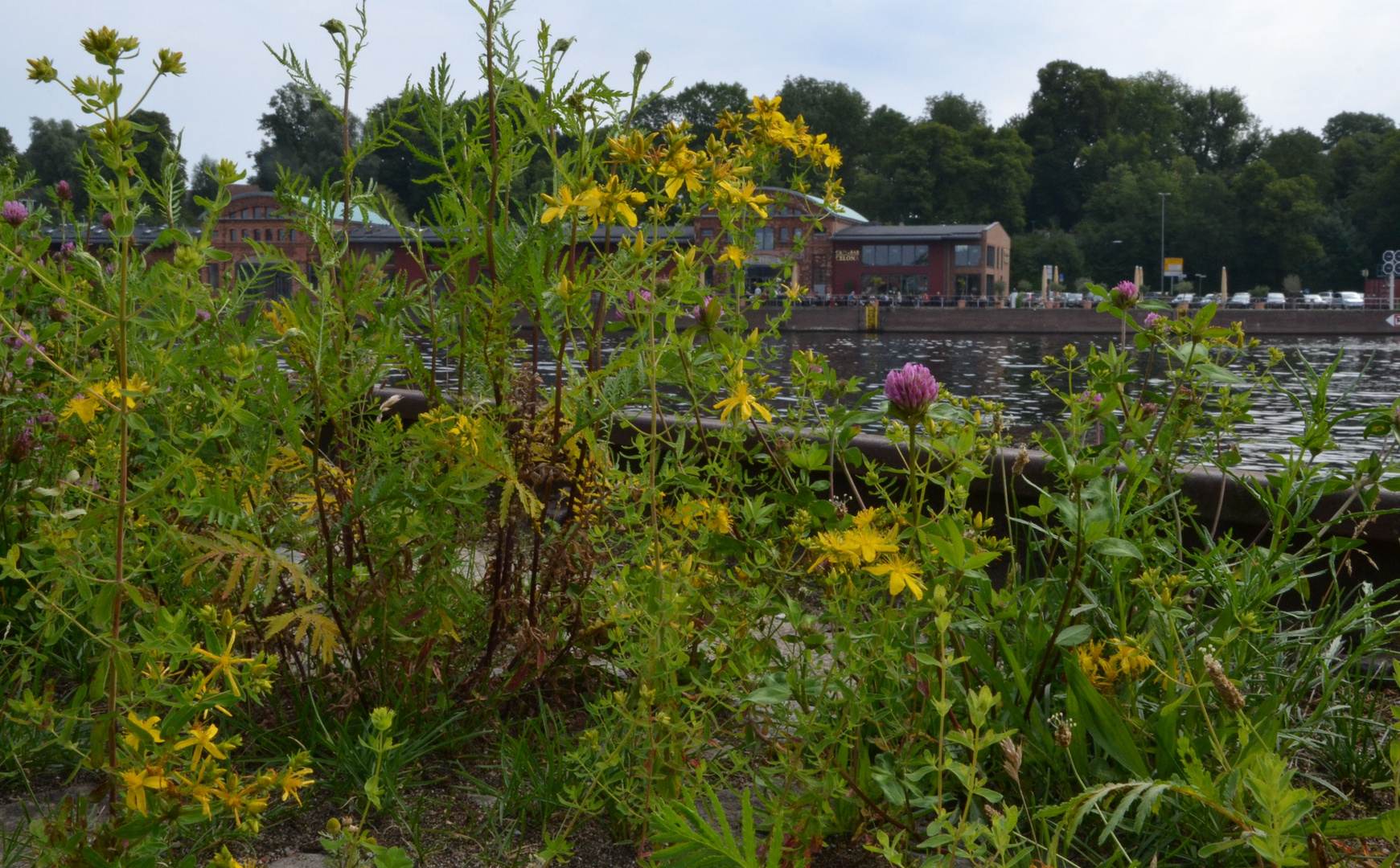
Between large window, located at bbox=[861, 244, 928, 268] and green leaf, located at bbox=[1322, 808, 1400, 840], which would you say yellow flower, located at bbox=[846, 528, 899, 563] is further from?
large window, located at bbox=[861, 244, 928, 268]

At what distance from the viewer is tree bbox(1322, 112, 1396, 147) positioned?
9531 cm

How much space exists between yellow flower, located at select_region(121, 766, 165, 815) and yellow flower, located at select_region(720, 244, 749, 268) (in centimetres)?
144

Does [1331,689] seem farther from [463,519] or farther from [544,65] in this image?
[544,65]

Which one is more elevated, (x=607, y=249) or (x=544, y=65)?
(x=544, y=65)

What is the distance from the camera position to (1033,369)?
193 inches

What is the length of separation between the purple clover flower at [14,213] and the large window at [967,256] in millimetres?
70885

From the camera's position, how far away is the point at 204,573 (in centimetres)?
210

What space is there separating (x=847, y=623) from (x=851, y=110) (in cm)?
10405

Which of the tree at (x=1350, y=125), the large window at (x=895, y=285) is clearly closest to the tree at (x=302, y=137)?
the large window at (x=895, y=285)

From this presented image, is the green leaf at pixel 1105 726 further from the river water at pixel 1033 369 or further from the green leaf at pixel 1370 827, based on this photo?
the river water at pixel 1033 369

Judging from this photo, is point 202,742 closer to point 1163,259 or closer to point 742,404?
point 742,404

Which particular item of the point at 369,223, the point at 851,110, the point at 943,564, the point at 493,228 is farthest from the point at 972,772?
the point at 851,110

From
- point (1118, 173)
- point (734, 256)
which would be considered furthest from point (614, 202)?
point (1118, 173)

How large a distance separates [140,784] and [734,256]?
1478 mm
